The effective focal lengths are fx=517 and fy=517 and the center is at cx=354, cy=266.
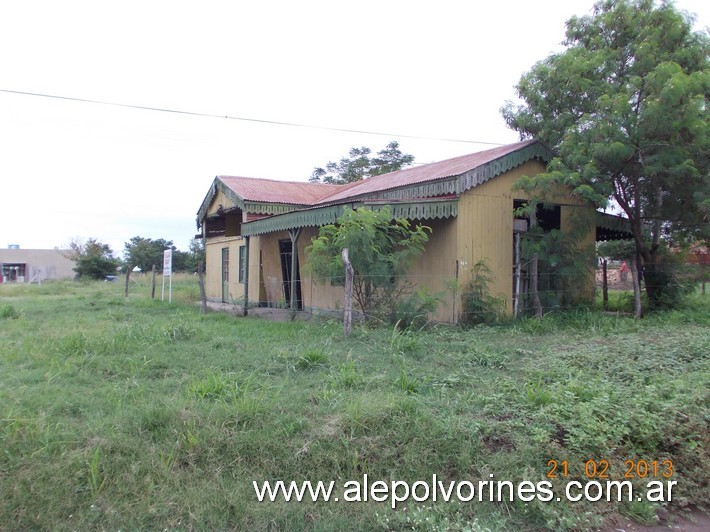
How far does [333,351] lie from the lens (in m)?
6.92

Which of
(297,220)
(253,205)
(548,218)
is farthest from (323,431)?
(253,205)

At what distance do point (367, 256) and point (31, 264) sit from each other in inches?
2206

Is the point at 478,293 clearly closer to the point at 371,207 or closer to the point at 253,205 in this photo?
the point at 371,207

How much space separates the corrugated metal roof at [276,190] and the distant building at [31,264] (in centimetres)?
4271

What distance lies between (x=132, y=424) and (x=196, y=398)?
0.66 metres

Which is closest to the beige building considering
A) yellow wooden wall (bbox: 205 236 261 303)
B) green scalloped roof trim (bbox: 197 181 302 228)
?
green scalloped roof trim (bbox: 197 181 302 228)

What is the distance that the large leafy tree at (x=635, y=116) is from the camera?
9672mm

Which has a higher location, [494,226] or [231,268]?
[494,226]

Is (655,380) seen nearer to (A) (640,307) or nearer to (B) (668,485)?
(B) (668,485)

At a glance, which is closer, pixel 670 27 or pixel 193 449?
pixel 193 449

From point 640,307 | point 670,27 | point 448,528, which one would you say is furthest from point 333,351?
point 670,27

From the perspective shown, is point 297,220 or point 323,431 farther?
point 297,220

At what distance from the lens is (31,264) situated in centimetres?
5362

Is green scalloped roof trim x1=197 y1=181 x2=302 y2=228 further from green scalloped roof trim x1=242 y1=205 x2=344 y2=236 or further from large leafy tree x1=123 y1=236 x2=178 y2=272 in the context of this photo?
large leafy tree x1=123 y1=236 x2=178 y2=272
